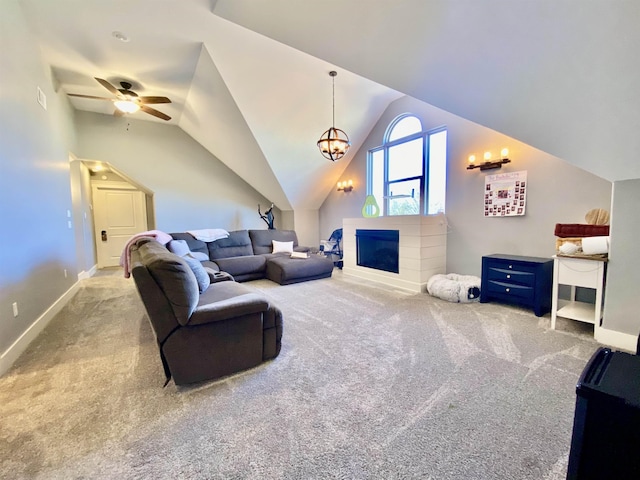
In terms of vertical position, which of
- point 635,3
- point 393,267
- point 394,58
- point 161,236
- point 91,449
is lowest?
point 91,449

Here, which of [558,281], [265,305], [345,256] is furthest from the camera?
[345,256]

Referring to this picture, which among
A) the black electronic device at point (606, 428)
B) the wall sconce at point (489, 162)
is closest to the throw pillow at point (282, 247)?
the wall sconce at point (489, 162)

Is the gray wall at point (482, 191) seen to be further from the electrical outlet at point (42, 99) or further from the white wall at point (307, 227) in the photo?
the electrical outlet at point (42, 99)

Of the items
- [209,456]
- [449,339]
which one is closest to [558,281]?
[449,339]

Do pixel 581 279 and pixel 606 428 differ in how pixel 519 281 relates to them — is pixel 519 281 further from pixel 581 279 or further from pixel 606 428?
pixel 606 428

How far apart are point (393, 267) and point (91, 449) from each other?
3.91 m

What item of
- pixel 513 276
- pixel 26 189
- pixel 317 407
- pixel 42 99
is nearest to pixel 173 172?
pixel 42 99

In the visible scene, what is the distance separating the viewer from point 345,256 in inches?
213

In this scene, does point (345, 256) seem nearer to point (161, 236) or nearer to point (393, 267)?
point (393, 267)

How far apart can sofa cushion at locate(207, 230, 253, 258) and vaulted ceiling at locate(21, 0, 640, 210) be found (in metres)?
2.13

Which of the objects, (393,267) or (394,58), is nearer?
(394,58)

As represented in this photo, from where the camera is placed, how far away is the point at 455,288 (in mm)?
3490

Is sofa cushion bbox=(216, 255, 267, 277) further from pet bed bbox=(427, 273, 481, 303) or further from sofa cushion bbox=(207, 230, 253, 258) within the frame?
pet bed bbox=(427, 273, 481, 303)

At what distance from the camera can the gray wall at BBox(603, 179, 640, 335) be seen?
2229 mm
